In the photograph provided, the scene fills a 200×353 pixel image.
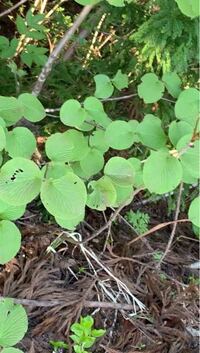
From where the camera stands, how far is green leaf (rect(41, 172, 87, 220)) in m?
0.96

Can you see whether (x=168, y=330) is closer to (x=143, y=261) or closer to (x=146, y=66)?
(x=143, y=261)

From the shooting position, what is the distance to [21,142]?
45.0 inches

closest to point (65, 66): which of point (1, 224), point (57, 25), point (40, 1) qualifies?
point (57, 25)

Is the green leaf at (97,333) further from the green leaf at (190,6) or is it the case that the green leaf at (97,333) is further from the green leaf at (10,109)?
the green leaf at (190,6)

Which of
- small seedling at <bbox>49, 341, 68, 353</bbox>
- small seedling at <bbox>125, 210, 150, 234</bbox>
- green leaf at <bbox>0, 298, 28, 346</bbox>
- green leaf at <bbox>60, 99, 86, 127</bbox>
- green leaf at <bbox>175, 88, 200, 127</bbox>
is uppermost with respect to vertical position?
green leaf at <bbox>175, 88, 200, 127</bbox>

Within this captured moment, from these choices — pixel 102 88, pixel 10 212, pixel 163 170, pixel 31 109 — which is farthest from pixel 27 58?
pixel 163 170

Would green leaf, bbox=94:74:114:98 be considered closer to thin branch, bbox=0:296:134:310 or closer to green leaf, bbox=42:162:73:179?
green leaf, bbox=42:162:73:179

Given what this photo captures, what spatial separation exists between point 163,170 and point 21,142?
0.33 metres

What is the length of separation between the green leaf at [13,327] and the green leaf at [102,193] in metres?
0.29

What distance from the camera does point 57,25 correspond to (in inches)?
83.6

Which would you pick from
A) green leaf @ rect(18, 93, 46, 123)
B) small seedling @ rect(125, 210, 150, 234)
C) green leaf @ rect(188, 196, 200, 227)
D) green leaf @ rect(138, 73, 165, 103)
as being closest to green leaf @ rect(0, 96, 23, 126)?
green leaf @ rect(18, 93, 46, 123)

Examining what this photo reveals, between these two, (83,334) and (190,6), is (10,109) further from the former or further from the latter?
(83,334)

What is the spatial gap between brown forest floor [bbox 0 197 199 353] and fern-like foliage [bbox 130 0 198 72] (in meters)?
0.60

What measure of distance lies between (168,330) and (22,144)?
0.80m
